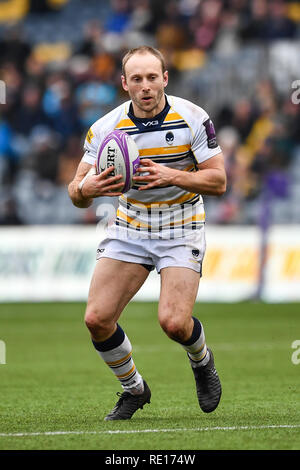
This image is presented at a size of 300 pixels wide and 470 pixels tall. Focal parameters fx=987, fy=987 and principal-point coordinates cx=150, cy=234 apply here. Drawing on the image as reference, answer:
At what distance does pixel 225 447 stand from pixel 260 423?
3.23 ft

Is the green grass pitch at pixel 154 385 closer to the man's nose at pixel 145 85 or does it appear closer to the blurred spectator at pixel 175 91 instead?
the man's nose at pixel 145 85

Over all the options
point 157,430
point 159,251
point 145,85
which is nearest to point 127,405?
point 157,430

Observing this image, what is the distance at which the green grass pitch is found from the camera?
5.71 m

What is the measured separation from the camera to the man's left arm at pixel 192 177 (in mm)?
6180

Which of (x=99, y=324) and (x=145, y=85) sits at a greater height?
(x=145, y=85)

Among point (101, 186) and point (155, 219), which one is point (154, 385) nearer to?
point (155, 219)

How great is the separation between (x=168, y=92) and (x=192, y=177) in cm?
1428

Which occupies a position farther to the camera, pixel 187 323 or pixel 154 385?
pixel 154 385

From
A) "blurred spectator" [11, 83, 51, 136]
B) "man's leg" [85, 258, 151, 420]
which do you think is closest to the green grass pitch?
"man's leg" [85, 258, 151, 420]

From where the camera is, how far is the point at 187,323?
6453 millimetres

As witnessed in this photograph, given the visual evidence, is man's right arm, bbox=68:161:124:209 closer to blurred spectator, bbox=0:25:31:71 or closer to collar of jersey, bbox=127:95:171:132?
collar of jersey, bbox=127:95:171:132

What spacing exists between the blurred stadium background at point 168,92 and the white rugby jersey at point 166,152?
1010 cm

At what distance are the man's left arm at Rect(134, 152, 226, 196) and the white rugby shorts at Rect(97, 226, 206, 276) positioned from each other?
0.45 meters
